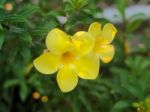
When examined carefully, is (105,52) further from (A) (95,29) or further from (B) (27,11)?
(B) (27,11)

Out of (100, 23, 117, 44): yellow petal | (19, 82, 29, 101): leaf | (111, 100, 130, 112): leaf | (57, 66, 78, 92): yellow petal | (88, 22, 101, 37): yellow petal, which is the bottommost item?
(19, 82, 29, 101): leaf

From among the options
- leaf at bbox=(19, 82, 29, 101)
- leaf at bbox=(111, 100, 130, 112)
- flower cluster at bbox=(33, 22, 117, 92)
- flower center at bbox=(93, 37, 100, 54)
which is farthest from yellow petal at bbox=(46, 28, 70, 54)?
leaf at bbox=(19, 82, 29, 101)

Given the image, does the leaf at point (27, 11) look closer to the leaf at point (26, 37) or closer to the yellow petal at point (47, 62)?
the leaf at point (26, 37)

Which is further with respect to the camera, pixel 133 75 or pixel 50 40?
pixel 133 75

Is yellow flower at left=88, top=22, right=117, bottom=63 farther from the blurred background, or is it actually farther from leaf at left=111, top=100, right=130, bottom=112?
leaf at left=111, top=100, right=130, bottom=112

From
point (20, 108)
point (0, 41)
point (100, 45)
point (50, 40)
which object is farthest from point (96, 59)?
point (20, 108)

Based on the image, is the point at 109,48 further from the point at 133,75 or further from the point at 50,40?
the point at 133,75

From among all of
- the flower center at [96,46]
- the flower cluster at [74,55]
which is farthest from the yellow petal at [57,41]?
the flower center at [96,46]

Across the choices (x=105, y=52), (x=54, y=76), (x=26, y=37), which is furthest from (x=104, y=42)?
(x=54, y=76)
